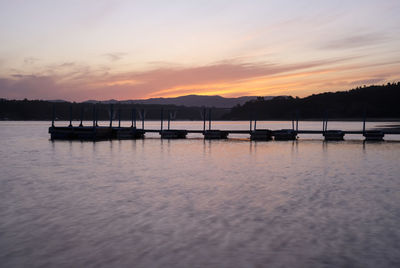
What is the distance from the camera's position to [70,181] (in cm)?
1808

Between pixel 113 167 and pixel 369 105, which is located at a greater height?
pixel 369 105

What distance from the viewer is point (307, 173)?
21531mm

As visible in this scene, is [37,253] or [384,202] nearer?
[37,253]

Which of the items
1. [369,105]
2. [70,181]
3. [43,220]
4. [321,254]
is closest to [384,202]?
[321,254]

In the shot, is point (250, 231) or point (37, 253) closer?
point (37, 253)

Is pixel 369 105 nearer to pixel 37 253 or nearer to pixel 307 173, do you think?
pixel 307 173

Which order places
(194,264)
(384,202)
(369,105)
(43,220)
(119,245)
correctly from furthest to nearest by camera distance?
1. (369,105)
2. (384,202)
3. (43,220)
4. (119,245)
5. (194,264)

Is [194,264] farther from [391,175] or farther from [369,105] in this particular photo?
[369,105]

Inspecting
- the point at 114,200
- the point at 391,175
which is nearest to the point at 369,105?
the point at 391,175

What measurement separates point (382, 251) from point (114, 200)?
872cm

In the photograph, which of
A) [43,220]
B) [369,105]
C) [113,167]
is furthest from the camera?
Answer: [369,105]

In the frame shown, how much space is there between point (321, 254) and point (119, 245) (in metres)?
4.32

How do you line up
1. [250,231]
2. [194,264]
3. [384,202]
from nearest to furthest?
[194,264], [250,231], [384,202]

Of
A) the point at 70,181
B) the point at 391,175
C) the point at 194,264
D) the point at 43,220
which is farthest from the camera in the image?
the point at 391,175
